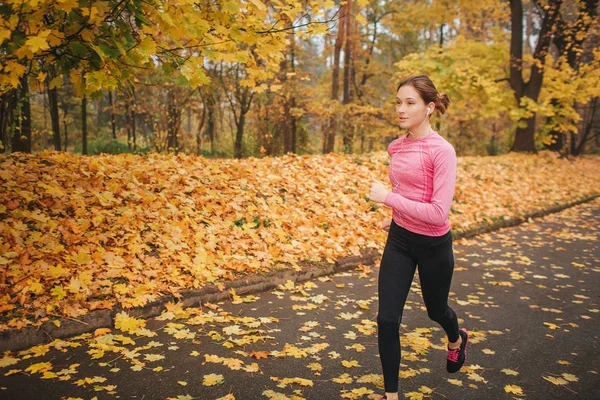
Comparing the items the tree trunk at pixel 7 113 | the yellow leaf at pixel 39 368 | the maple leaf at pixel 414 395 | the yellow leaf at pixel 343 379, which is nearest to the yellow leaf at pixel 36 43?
the yellow leaf at pixel 39 368

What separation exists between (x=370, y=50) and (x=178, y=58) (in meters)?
22.2

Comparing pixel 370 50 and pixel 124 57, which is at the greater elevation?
pixel 370 50

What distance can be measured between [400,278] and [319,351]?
140cm

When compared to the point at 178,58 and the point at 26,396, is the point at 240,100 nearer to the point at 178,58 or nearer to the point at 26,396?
the point at 178,58

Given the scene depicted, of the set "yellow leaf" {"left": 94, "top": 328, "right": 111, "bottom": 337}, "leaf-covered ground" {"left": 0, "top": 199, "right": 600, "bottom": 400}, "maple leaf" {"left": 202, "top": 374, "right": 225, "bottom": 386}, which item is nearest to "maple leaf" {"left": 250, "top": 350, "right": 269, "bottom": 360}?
"leaf-covered ground" {"left": 0, "top": 199, "right": 600, "bottom": 400}

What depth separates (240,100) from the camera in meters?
16.9

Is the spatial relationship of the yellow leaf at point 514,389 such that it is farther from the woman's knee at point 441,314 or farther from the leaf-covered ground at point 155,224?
the leaf-covered ground at point 155,224

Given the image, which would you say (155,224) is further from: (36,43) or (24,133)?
(24,133)

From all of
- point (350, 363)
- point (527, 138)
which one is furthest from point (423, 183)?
point (527, 138)

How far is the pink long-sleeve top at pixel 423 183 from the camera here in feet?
8.27

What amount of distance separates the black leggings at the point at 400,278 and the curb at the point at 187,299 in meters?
2.49

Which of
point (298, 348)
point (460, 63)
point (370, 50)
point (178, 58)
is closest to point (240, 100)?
point (460, 63)

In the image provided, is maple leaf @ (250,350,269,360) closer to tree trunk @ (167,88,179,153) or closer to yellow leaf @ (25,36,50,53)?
yellow leaf @ (25,36,50,53)

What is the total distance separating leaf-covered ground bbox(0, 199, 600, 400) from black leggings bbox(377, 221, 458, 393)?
59 cm
